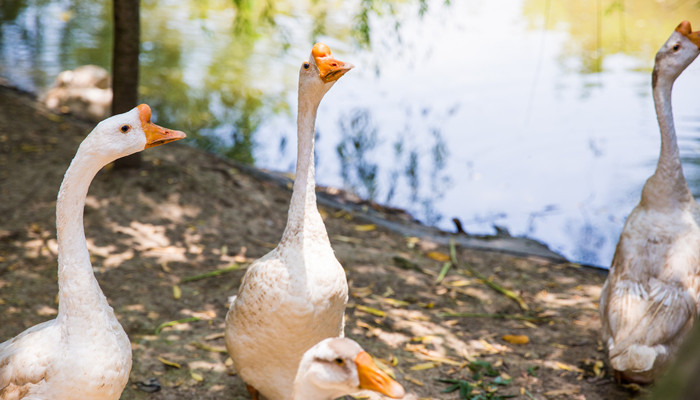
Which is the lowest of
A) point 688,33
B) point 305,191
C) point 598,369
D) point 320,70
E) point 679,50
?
point 598,369

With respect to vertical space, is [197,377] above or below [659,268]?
below

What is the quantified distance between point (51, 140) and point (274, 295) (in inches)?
188

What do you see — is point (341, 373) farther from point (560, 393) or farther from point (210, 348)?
point (560, 393)

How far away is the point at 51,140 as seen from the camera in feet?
23.1

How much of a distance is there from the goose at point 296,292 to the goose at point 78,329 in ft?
2.37

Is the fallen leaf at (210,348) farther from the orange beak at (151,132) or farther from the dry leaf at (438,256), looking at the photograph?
the dry leaf at (438,256)

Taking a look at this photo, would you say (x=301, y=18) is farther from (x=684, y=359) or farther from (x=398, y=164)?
(x=684, y=359)

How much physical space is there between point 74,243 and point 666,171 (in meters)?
3.79

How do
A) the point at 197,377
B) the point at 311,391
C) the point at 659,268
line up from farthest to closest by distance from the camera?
the point at 659,268 → the point at 197,377 → the point at 311,391

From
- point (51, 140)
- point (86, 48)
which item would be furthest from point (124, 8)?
point (86, 48)

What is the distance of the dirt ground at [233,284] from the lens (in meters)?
4.30

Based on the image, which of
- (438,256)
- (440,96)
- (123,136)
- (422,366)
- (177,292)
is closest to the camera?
(123,136)

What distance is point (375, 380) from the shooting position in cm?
259

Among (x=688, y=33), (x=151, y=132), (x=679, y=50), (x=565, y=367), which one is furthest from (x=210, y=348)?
(x=688, y=33)
